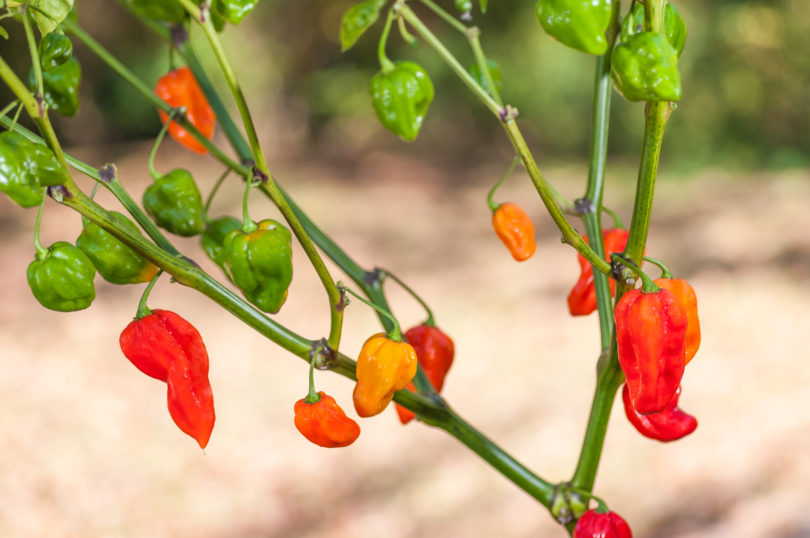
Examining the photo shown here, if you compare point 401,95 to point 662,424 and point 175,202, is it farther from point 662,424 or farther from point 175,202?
point 662,424

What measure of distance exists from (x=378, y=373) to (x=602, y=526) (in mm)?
212

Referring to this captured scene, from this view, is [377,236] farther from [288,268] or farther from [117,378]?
[288,268]

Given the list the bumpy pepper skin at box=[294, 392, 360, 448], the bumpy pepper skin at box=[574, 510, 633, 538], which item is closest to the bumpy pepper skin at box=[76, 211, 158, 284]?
the bumpy pepper skin at box=[294, 392, 360, 448]

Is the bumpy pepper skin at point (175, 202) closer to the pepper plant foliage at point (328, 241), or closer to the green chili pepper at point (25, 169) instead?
the pepper plant foliage at point (328, 241)

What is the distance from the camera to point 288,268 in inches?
20.2

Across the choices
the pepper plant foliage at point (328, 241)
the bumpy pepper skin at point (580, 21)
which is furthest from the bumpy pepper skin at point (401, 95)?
the bumpy pepper skin at point (580, 21)

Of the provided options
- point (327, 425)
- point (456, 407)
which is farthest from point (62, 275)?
point (456, 407)

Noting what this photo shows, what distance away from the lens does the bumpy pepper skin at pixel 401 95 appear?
21.7 inches

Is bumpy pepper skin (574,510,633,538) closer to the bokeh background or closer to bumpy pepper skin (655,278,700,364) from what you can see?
bumpy pepper skin (655,278,700,364)

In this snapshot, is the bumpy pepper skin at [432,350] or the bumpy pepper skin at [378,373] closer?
the bumpy pepper skin at [378,373]

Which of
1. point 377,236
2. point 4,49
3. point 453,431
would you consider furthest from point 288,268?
point 4,49

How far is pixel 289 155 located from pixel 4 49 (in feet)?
6.32

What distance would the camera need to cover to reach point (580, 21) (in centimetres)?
47

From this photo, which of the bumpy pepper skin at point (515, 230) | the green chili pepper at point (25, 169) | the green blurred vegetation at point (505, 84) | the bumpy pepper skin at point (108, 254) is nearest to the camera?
the green chili pepper at point (25, 169)
